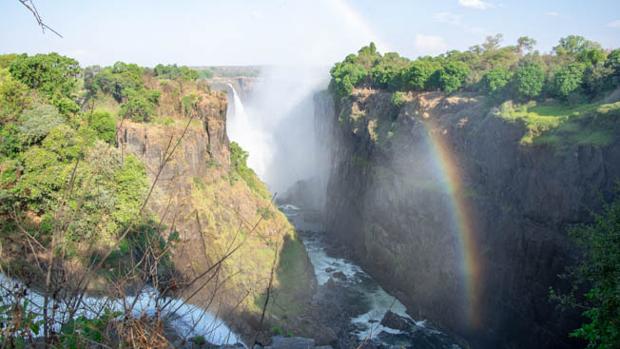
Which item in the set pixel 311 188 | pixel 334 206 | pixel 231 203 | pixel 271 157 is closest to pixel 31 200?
pixel 231 203

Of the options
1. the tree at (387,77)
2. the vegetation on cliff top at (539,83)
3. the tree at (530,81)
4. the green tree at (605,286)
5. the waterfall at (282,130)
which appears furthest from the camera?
the waterfall at (282,130)

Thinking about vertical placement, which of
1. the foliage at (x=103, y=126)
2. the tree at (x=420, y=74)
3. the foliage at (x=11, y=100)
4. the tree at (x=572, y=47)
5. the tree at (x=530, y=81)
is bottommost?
the foliage at (x=103, y=126)

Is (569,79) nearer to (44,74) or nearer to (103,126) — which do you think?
(103,126)

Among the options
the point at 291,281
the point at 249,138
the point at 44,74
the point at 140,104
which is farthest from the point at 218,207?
the point at 249,138

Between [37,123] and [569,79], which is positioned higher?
[569,79]

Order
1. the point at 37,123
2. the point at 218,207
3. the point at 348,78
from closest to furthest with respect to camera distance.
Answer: the point at 37,123
the point at 218,207
the point at 348,78

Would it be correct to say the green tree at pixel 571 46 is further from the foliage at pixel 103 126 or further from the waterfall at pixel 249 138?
the waterfall at pixel 249 138

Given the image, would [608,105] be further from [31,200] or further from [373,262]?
[31,200]

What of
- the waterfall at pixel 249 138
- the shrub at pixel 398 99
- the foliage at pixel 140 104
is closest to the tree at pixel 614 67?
the shrub at pixel 398 99
